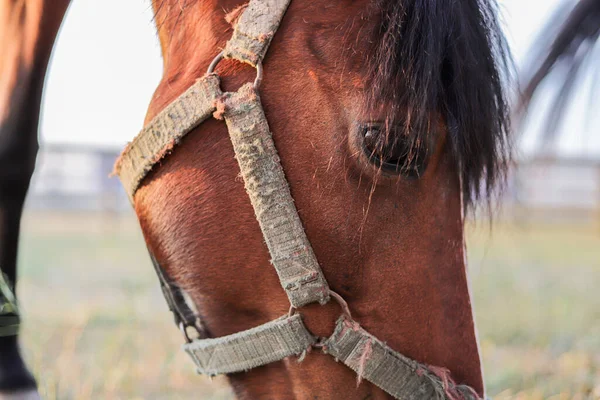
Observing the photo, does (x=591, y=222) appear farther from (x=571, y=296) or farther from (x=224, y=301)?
(x=224, y=301)

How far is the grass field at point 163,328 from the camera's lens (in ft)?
8.29

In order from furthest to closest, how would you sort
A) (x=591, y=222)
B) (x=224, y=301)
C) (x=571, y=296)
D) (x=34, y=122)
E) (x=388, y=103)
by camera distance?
(x=591, y=222) < (x=571, y=296) < (x=34, y=122) < (x=224, y=301) < (x=388, y=103)

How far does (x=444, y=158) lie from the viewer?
1.29 m

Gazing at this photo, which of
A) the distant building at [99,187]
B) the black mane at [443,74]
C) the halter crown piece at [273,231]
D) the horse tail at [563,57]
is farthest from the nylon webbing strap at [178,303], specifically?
the distant building at [99,187]

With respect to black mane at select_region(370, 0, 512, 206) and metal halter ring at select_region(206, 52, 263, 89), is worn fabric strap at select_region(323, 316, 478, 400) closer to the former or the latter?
black mane at select_region(370, 0, 512, 206)

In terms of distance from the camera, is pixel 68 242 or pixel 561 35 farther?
pixel 68 242

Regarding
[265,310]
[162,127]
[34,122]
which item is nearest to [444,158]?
[265,310]

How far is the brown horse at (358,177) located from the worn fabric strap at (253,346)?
0.03 meters

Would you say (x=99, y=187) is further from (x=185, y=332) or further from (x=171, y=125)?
(x=171, y=125)

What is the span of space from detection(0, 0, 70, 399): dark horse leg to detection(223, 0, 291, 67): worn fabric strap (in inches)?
23.8

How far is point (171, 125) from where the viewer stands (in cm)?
129

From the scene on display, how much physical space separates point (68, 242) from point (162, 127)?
30.0 ft

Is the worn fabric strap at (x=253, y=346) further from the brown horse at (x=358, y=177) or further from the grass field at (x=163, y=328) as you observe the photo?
the grass field at (x=163, y=328)

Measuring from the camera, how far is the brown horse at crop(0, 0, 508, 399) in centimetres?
122
